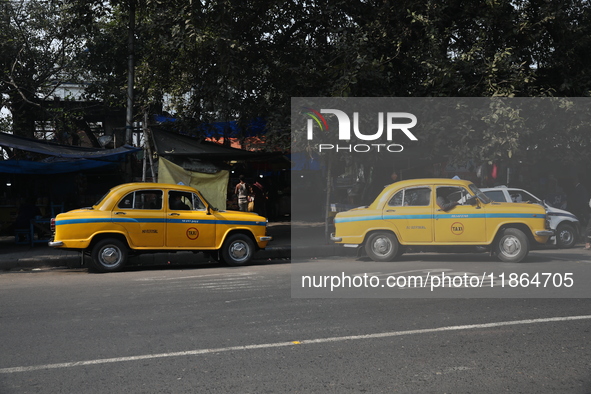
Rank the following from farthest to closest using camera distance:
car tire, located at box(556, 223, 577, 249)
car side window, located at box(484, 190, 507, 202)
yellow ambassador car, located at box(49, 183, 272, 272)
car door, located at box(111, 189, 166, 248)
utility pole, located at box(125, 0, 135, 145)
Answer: utility pole, located at box(125, 0, 135, 145) → car door, located at box(111, 189, 166, 248) → yellow ambassador car, located at box(49, 183, 272, 272) → car tire, located at box(556, 223, 577, 249) → car side window, located at box(484, 190, 507, 202)

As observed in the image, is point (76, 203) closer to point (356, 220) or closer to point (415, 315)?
point (356, 220)

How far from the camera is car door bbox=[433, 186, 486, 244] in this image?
7988mm

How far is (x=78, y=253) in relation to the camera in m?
13.2

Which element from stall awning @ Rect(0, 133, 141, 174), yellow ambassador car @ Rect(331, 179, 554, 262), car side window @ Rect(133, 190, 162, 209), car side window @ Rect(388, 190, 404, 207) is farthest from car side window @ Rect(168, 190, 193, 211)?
car side window @ Rect(388, 190, 404, 207)

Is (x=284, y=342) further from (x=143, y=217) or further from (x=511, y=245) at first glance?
(x=143, y=217)

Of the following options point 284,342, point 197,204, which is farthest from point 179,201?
point 284,342

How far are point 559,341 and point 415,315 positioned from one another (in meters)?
1.55

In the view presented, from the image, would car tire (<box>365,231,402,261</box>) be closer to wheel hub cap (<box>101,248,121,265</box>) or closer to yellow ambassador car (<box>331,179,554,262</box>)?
yellow ambassador car (<box>331,179,554,262</box>)

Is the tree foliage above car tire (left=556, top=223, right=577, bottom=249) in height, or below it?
above

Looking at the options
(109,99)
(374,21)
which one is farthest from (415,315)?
(109,99)

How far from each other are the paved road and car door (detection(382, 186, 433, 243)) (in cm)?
54

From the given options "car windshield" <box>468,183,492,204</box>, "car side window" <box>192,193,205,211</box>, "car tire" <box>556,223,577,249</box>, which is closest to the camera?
"car windshield" <box>468,183,492,204</box>

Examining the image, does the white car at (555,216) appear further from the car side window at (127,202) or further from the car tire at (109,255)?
the car tire at (109,255)

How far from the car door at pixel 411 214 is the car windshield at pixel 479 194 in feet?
2.20
